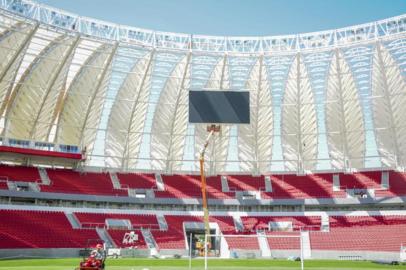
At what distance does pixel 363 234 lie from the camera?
52.4 metres

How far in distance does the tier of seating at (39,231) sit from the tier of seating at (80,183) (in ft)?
13.8

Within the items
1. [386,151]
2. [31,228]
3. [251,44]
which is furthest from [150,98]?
[386,151]

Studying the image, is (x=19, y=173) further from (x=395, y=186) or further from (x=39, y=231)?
(x=395, y=186)

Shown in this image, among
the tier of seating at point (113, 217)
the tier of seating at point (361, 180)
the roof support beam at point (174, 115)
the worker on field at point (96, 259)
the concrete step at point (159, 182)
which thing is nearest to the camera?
the worker on field at point (96, 259)

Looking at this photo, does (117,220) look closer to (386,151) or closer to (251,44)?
(251,44)

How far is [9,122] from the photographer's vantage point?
2126 inches

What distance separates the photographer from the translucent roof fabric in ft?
153

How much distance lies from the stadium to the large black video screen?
0.12 metres

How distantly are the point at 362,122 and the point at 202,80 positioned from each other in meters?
20.2

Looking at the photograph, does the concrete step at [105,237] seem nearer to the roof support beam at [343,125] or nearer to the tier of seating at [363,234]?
the tier of seating at [363,234]

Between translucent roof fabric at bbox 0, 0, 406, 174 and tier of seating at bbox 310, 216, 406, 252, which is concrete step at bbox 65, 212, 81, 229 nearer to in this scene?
translucent roof fabric at bbox 0, 0, 406, 174

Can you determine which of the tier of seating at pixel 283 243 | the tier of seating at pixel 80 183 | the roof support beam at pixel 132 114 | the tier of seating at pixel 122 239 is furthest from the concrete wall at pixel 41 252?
the tier of seating at pixel 283 243

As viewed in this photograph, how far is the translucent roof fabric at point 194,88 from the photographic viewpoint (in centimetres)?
4653

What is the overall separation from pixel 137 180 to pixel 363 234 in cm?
2972
